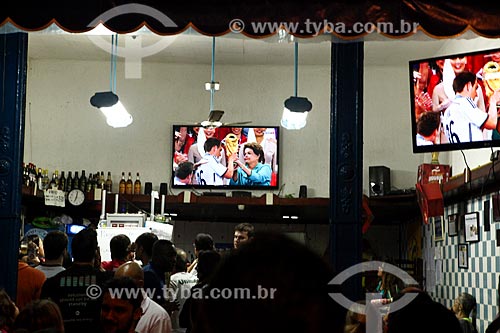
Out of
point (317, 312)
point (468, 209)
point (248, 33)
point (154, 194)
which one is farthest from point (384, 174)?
point (317, 312)

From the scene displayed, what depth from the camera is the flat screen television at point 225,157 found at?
45.1 feet

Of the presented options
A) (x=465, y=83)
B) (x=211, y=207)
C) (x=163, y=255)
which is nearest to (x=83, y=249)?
(x=163, y=255)

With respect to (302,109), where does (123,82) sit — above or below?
above

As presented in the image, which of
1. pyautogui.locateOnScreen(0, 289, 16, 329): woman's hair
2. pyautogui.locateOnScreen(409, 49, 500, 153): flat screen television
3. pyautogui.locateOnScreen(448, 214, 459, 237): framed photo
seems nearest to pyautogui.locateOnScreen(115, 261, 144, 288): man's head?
pyautogui.locateOnScreen(0, 289, 16, 329): woman's hair

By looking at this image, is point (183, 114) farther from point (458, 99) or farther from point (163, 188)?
point (458, 99)

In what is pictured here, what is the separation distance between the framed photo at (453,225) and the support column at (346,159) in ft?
19.9

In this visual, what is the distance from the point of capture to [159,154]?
14266 mm

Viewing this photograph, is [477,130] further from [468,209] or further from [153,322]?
[468,209]

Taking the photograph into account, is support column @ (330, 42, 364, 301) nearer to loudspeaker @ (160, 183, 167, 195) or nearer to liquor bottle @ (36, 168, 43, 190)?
liquor bottle @ (36, 168, 43, 190)

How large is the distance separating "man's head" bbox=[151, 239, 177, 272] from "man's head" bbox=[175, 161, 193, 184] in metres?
8.69

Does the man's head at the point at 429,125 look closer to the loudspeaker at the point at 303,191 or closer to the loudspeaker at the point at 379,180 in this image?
the loudspeaker at the point at 379,180

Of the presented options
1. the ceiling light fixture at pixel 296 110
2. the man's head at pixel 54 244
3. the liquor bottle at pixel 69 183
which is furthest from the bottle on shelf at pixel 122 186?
the man's head at pixel 54 244

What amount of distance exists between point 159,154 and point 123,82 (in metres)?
1.63

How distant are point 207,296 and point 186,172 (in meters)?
12.9
